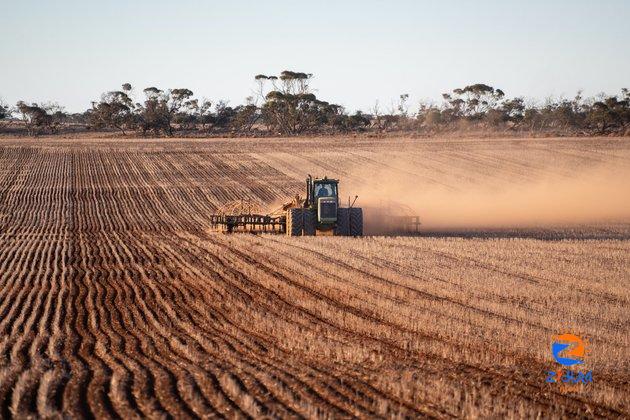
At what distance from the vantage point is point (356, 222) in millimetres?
Answer: 25938

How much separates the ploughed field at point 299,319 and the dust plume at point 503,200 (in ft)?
8.58

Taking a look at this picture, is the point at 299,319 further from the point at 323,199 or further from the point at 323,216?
the point at 323,216

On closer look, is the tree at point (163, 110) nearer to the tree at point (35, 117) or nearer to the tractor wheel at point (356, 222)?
the tree at point (35, 117)

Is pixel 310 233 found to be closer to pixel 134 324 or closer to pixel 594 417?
pixel 134 324

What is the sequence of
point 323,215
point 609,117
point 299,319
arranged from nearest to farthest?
point 299,319 → point 323,215 → point 609,117

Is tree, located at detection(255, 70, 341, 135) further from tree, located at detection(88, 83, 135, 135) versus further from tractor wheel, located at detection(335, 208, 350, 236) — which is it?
tractor wheel, located at detection(335, 208, 350, 236)

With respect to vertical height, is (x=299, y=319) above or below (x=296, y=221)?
above

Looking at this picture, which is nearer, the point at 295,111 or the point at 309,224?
the point at 309,224

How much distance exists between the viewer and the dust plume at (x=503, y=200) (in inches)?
1234

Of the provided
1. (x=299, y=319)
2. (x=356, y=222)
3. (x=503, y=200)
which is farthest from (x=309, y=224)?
(x=503, y=200)

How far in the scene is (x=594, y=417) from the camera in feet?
26.4

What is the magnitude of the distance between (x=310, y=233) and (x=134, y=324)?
1314 centimetres

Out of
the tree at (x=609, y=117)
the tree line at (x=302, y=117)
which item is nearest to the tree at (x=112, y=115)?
the tree line at (x=302, y=117)

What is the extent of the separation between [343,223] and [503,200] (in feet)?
48.2
